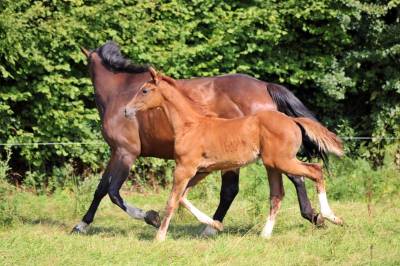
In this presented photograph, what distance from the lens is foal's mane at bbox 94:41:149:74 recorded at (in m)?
9.21

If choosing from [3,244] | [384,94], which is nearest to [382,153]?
[384,94]

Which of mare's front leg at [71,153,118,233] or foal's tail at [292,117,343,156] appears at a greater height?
foal's tail at [292,117,343,156]

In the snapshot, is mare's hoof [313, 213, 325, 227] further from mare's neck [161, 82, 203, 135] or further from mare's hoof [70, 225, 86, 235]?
mare's hoof [70, 225, 86, 235]

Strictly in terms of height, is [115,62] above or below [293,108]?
above

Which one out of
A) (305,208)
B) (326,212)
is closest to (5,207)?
(305,208)

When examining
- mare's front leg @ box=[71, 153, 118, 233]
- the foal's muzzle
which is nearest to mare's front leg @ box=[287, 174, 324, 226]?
the foal's muzzle

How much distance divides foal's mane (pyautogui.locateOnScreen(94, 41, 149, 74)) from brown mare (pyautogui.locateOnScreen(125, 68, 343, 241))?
1305 mm

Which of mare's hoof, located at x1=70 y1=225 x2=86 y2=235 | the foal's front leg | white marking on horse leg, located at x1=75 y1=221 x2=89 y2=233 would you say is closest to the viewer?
the foal's front leg

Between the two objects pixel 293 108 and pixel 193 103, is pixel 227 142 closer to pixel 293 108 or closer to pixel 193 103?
pixel 193 103

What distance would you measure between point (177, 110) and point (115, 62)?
5.62 ft

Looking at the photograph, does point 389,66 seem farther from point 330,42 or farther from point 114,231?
point 114,231

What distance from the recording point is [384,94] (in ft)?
41.8

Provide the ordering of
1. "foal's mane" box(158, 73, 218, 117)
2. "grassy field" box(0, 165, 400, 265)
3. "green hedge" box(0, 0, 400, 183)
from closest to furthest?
"grassy field" box(0, 165, 400, 265) → "foal's mane" box(158, 73, 218, 117) → "green hedge" box(0, 0, 400, 183)

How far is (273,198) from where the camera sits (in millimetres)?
7910
